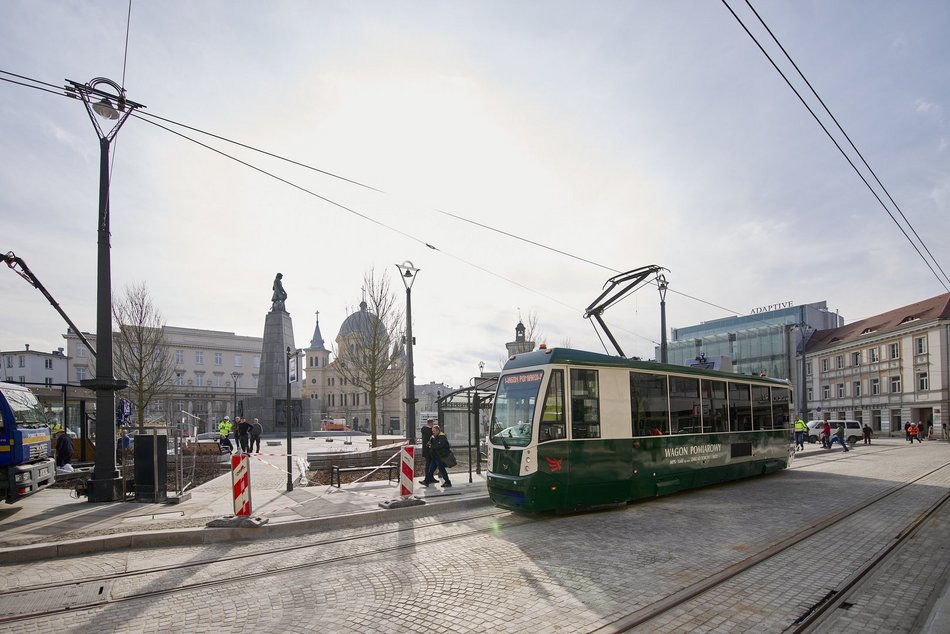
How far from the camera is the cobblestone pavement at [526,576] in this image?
5.33 m

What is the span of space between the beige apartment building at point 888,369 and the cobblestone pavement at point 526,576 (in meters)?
49.3

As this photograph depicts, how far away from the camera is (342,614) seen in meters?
5.48

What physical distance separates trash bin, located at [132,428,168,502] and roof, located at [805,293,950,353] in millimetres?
58606

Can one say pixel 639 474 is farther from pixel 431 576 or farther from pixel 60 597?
pixel 60 597

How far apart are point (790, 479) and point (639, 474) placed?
24.4ft

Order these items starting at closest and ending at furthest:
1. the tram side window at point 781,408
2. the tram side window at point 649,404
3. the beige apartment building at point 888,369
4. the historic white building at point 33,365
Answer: the tram side window at point 649,404 → the tram side window at point 781,408 → the beige apartment building at point 888,369 → the historic white building at point 33,365

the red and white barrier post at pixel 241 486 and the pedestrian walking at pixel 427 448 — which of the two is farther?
the pedestrian walking at pixel 427 448

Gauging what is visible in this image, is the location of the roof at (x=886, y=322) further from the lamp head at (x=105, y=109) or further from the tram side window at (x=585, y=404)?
the lamp head at (x=105, y=109)

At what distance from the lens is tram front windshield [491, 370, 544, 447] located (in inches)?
397

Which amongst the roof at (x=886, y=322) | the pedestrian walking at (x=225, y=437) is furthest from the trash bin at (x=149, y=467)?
the roof at (x=886, y=322)

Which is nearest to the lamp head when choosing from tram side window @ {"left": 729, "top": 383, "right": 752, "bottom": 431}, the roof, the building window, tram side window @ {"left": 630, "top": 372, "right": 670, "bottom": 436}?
tram side window @ {"left": 630, "top": 372, "right": 670, "bottom": 436}

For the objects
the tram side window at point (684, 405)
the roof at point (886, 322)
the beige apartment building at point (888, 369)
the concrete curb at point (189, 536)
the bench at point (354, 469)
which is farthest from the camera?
the roof at point (886, 322)

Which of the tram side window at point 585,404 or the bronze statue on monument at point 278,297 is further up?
the bronze statue on monument at point 278,297

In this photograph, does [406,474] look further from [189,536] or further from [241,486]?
[189,536]
